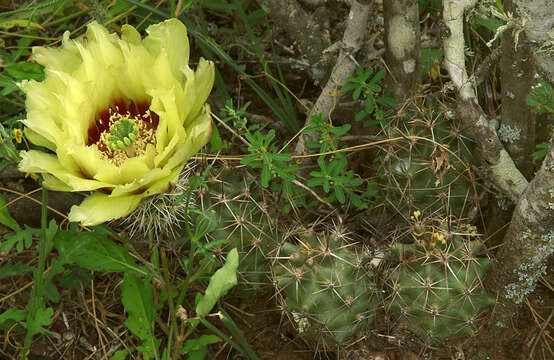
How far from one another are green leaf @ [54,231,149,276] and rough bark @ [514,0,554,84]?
0.96m

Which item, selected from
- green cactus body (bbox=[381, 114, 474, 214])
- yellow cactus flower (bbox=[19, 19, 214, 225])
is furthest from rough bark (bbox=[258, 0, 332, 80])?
yellow cactus flower (bbox=[19, 19, 214, 225])

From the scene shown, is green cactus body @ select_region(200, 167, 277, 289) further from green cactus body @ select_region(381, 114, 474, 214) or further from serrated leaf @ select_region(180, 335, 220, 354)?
green cactus body @ select_region(381, 114, 474, 214)

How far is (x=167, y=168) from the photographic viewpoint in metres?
1.18

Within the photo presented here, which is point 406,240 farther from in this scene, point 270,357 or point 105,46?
point 105,46

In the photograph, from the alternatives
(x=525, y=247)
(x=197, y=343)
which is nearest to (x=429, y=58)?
(x=525, y=247)

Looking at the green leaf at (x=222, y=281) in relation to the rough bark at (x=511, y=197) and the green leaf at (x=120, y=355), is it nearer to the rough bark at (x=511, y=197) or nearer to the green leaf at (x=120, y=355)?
the green leaf at (x=120, y=355)

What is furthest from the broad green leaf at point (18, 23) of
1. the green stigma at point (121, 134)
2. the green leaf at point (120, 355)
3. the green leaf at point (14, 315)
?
the green leaf at point (120, 355)

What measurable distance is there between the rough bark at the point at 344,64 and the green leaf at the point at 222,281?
51cm

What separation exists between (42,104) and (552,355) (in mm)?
1270

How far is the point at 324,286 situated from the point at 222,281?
0.22m

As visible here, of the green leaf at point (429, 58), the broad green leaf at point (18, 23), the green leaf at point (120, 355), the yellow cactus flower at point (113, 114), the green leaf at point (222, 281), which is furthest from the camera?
the broad green leaf at point (18, 23)

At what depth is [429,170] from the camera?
1.50 m

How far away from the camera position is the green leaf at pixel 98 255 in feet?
4.84

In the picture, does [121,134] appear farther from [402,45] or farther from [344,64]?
[402,45]
